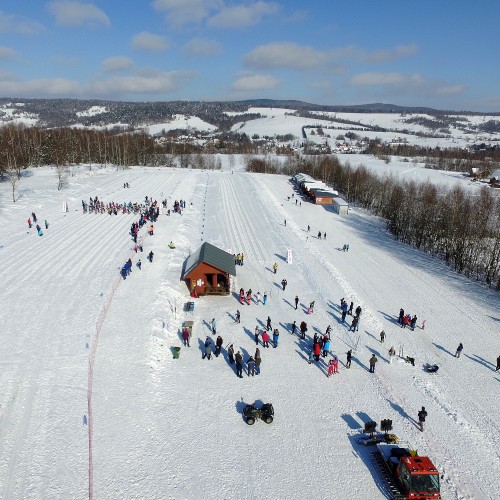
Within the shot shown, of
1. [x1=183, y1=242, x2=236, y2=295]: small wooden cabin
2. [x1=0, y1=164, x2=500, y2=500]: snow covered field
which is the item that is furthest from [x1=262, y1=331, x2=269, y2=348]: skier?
[x1=183, y1=242, x2=236, y2=295]: small wooden cabin

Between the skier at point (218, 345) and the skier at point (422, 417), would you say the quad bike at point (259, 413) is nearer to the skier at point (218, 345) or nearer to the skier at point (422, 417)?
the skier at point (218, 345)

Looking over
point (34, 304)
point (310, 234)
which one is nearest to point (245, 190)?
Answer: point (310, 234)

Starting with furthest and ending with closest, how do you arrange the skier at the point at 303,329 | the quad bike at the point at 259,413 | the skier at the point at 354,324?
the skier at the point at 354,324
the skier at the point at 303,329
the quad bike at the point at 259,413

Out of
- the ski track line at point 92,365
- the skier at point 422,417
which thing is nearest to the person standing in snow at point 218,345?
the ski track line at point 92,365

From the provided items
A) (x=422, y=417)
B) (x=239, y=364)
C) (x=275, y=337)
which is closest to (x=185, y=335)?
(x=239, y=364)

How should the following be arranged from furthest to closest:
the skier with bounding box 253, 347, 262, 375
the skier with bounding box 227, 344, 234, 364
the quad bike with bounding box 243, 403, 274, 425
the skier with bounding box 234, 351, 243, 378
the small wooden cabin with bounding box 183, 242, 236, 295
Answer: the small wooden cabin with bounding box 183, 242, 236, 295 → the skier with bounding box 227, 344, 234, 364 → the skier with bounding box 253, 347, 262, 375 → the skier with bounding box 234, 351, 243, 378 → the quad bike with bounding box 243, 403, 274, 425

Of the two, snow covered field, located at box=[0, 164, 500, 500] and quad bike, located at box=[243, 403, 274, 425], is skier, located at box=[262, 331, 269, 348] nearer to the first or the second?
snow covered field, located at box=[0, 164, 500, 500]
